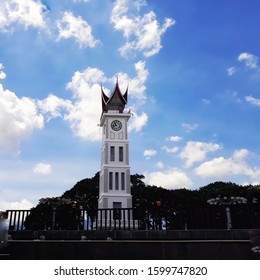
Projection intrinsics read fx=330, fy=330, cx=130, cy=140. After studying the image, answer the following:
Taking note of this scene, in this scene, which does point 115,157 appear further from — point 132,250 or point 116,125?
point 132,250

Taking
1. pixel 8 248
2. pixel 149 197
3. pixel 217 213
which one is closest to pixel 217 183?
pixel 149 197

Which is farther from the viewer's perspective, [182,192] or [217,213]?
[182,192]

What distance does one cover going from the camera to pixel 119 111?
48.2 m

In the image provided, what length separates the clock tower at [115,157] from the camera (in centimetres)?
4181

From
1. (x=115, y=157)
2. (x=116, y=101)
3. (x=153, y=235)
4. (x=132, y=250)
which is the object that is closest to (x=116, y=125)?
(x=116, y=101)

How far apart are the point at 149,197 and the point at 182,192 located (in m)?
7.27

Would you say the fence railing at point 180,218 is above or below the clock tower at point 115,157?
below

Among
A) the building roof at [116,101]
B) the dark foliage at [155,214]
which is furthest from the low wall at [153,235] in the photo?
the building roof at [116,101]

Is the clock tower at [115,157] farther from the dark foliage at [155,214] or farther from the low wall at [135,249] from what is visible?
the low wall at [135,249]

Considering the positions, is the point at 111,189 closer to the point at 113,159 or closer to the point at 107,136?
the point at 113,159

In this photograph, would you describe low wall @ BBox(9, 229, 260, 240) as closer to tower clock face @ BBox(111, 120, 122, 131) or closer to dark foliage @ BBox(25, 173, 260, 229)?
dark foliage @ BBox(25, 173, 260, 229)

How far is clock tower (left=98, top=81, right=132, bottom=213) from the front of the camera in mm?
41812

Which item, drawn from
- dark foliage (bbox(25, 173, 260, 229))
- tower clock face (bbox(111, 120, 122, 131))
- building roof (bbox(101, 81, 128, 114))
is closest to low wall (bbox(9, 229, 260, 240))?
dark foliage (bbox(25, 173, 260, 229))

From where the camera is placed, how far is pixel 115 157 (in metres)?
44.0
